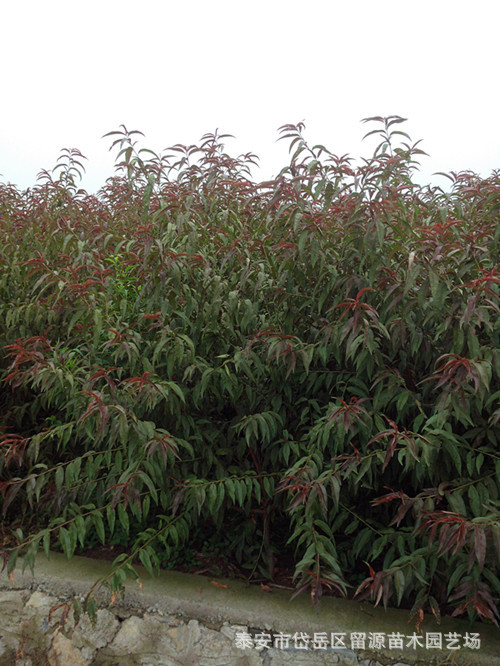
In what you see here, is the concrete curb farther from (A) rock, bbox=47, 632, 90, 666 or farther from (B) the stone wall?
(A) rock, bbox=47, 632, 90, 666

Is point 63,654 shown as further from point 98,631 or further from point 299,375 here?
point 299,375

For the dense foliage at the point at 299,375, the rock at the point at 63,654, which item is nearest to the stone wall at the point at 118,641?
the rock at the point at 63,654

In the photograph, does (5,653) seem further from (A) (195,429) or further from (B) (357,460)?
(B) (357,460)

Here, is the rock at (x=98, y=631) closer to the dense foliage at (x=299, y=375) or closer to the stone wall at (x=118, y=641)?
the stone wall at (x=118, y=641)

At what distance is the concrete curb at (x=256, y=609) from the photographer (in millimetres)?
1970

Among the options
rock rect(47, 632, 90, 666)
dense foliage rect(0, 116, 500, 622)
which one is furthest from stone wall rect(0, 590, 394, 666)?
dense foliage rect(0, 116, 500, 622)

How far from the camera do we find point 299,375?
7.29ft

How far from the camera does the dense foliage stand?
5.83 ft

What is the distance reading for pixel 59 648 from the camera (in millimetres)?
2236

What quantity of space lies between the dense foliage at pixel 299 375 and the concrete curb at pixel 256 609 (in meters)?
0.11

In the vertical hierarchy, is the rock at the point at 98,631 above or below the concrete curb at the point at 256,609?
below

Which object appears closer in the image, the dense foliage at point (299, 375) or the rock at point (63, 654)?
the dense foliage at point (299, 375)

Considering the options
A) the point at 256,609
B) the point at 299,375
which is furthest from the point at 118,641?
the point at 299,375

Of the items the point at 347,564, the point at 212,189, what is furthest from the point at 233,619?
the point at 212,189
